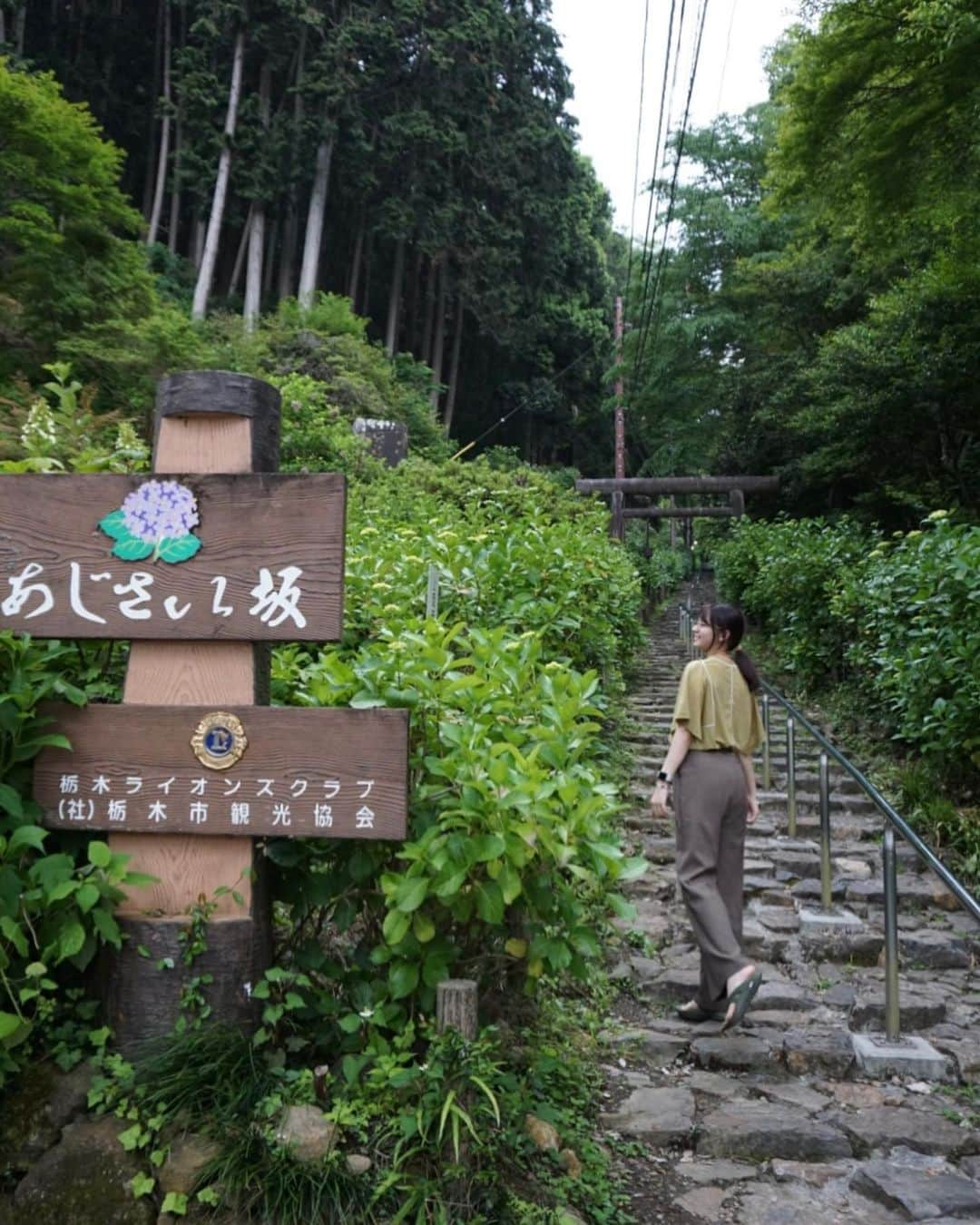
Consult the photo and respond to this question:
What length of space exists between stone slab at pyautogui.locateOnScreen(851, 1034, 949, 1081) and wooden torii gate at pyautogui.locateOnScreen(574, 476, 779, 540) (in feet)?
50.7

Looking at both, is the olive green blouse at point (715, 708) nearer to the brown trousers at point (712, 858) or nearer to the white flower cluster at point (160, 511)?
the brown trousers at point (712, 858)

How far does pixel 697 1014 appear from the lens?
13.0 feet

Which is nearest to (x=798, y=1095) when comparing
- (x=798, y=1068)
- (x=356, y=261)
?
A: (x=798, y=1068)

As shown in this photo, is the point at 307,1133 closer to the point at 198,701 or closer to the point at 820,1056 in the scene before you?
the point at 198,701

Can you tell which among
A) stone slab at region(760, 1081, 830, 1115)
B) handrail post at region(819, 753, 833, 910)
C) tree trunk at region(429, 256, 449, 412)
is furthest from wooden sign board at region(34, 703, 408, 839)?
tree trunk at region(429, 256, 449, 412)

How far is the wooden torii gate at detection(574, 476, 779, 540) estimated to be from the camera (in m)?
18.6

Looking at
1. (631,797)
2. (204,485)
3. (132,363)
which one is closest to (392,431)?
(132,363)

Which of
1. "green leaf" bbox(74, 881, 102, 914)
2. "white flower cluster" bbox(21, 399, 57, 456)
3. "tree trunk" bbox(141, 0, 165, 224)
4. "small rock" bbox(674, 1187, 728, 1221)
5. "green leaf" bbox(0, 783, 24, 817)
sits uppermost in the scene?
"tree trunk" bbox(141, 0, 165, 224)

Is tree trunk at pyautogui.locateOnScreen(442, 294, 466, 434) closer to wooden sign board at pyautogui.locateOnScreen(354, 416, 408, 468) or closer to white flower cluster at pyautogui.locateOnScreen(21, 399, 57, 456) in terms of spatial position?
wooden sign board at pyautogui.locateOnScreen(354, 416, 408, 468)

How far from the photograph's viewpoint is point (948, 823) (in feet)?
19.3

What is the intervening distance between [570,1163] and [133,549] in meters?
2.18

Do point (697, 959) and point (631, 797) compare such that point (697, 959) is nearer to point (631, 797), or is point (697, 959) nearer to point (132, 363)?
point (631, 797)

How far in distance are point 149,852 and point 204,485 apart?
1.07m

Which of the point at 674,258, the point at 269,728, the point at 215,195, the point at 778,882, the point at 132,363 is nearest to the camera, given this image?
the point at 269,728
